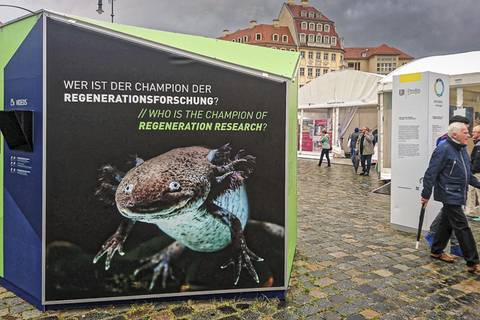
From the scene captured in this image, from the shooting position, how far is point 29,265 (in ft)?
13.2

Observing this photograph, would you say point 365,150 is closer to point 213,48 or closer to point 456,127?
point 456,127

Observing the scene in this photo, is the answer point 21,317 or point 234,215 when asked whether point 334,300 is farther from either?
point 21,317

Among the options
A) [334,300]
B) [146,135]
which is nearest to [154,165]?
[146,135]

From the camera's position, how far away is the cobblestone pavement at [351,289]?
3973 mm

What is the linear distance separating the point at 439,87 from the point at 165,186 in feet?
17.0

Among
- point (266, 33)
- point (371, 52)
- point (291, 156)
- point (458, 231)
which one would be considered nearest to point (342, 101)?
point (458, 231)

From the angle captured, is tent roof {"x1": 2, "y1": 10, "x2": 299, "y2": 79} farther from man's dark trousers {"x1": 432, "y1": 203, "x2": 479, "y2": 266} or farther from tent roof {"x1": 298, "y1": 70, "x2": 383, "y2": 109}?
tent roof {"x1": 298, "y1": 70, "x2": 383, "y2": 109}

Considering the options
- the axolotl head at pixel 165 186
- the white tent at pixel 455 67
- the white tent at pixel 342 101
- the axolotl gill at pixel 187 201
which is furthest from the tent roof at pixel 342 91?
the axolotl head at pixel 165 186

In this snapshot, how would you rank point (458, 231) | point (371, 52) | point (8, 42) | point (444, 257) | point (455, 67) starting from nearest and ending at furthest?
point (8, 42) → point (458, 231) → point (444, 257) → point (455, 67) → point (371, 52)

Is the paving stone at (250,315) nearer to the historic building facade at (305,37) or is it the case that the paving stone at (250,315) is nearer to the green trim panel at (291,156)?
the green trim panel at (291,156)

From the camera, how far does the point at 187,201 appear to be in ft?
13.2

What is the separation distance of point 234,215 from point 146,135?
1082mm

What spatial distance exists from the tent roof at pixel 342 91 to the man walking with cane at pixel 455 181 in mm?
16027

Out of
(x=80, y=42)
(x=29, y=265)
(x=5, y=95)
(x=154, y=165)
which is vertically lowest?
(x=29, y=265)
